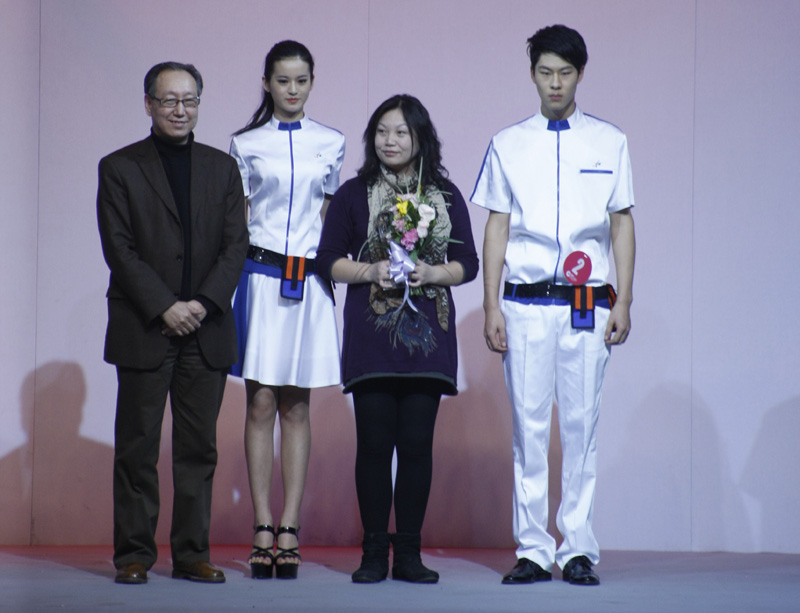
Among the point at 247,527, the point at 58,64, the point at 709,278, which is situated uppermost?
the point at 58,64

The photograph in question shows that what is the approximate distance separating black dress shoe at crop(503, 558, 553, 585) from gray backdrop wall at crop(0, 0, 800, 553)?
46.4 inches

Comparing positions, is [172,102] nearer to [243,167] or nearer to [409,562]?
[243,167]

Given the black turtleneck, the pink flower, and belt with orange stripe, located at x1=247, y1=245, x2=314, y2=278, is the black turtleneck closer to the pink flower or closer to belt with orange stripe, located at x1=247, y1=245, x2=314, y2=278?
belt with orange stripe, located at x1=247, y1=245, x2=314, y2=278

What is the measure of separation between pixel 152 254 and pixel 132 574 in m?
1.03

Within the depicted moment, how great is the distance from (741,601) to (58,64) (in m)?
3.54

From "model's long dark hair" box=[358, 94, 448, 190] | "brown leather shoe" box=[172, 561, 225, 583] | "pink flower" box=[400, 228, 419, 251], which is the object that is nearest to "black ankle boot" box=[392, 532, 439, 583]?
"brown leather shoe" box=[172, 561, 225, 583]

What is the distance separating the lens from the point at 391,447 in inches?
138

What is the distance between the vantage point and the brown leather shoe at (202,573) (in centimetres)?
343

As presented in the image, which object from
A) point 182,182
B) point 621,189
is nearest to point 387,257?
point 182,182

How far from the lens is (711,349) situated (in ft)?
15.2

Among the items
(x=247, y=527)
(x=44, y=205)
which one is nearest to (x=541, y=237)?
(x=247, y=527)

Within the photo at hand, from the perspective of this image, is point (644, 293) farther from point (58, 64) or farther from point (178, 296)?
point (58, 64)

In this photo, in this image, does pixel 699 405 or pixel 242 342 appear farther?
pixel 699 405

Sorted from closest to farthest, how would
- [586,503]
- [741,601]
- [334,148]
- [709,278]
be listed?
[741,601]
[586,503]
[334,148]
[709,278]
